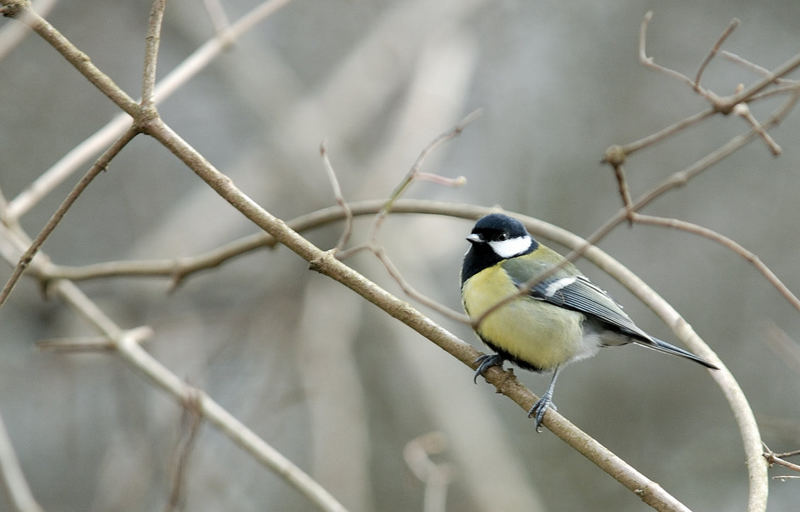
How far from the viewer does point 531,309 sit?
3.02 meters

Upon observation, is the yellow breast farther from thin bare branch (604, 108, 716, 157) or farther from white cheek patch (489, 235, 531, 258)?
thin bare branch (604, 108, 716, 157)

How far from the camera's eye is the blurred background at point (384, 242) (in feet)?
14.7

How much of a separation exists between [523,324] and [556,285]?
293 millimetres

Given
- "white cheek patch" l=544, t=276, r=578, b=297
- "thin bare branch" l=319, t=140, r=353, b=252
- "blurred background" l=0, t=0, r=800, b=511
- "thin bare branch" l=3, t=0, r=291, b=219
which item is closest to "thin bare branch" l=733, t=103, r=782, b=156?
"thin bare branch" l=319, t=140, r=353, b=252

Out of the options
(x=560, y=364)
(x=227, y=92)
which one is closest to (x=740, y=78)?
(x=227, y=92)

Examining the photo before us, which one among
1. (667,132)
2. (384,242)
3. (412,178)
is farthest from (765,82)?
(384,242)

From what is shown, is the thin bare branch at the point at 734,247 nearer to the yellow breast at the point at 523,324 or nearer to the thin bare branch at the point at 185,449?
the yellow breast at the point at 523,324

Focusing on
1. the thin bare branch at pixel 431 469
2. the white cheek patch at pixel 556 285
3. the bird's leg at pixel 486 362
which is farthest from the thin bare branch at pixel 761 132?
the thin bare branch at pixel 431 469

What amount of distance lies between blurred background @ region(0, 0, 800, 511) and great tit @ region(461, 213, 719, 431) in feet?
2.26

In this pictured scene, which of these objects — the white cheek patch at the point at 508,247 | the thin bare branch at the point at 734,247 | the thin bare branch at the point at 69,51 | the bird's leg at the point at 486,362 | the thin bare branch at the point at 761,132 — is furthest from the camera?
the white cheek patch at the point at 508,247

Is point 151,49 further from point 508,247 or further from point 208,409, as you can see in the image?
point 508,247

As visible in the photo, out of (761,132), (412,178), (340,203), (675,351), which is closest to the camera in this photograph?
(761,132)

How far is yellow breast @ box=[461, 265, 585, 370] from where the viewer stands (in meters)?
2.88

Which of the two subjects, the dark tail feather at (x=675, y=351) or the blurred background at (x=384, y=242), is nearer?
the dark tail feather at (x=675, y=351)
